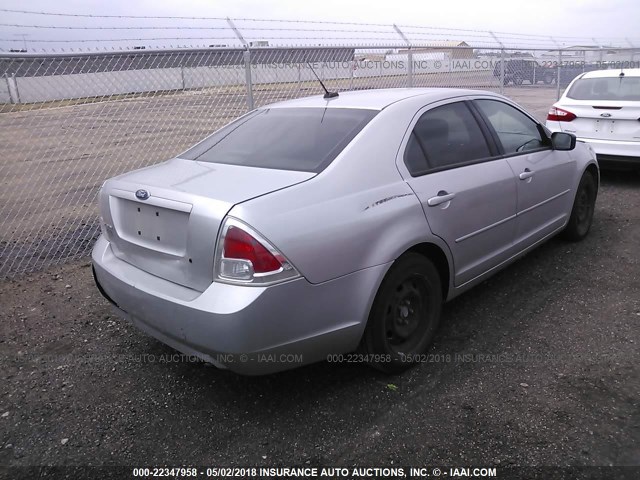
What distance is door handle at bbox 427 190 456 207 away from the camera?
10.3 feet

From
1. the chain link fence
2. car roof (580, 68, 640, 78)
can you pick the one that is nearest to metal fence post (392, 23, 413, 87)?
the chain link fence

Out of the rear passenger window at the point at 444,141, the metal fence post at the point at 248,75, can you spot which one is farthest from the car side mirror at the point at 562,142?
the metal fence post at the point at 248,75

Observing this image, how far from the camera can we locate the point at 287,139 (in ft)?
11.0

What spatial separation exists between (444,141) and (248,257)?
68.2 inches

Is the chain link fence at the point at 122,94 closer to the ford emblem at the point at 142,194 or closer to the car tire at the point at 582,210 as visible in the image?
the ford emblem at the point at 142,194

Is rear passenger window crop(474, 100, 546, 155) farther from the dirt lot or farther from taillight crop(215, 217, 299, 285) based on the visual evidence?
taillight crop(215, 217, 299, 285)

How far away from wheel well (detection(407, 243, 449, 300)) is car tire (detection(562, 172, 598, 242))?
2.21 m

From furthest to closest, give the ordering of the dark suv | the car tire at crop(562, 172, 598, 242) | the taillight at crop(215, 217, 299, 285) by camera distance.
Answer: the dark suv → the car tire at crop(562, 172, 598, 242) → the taillight at crop(215, 217, 299, 285)

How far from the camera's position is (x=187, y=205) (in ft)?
8.51

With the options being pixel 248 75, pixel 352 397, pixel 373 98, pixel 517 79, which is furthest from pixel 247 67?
pixel 517 79

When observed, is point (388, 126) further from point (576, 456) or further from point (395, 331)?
point (576, 456)

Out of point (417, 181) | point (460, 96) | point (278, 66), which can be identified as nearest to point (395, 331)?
point (417, 181)

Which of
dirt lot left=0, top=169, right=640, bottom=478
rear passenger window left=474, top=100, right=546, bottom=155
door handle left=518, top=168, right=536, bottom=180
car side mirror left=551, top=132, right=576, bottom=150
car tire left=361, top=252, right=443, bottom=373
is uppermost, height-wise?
rear passenger window left=474, top=100, right=546, bottom=155

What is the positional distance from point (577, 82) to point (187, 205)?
7.22m
